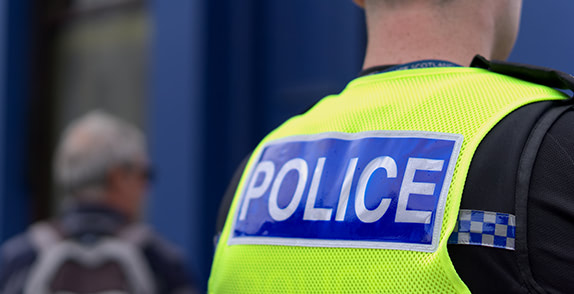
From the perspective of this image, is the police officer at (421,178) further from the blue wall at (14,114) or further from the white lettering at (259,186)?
the blue wall at (14,114)

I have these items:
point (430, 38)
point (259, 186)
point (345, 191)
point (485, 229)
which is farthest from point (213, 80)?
point (485, 229)

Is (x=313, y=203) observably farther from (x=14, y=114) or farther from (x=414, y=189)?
(x=14, y=114)

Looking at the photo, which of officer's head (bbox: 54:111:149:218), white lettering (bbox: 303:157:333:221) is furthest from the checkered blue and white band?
officer's head (bbox: 54:111:149:218)

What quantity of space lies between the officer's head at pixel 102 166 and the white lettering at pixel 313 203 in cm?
201

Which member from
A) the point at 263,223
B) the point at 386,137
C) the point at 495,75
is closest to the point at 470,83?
the point at 495,75

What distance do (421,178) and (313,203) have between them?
22 cm

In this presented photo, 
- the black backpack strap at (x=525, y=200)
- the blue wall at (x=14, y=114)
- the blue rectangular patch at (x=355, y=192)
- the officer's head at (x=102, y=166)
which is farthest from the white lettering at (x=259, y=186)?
the blue wall at (x=14, y=114)

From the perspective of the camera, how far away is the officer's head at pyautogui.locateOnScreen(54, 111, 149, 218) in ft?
10.4

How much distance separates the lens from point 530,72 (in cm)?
122

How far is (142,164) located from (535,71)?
2.53m

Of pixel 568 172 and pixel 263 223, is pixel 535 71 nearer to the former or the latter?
pixel 568 172

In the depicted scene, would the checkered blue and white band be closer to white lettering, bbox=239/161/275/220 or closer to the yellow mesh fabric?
the yellow mesh fabric

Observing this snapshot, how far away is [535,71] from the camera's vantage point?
121 centimetres

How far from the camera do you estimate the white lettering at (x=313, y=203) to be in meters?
1.26
